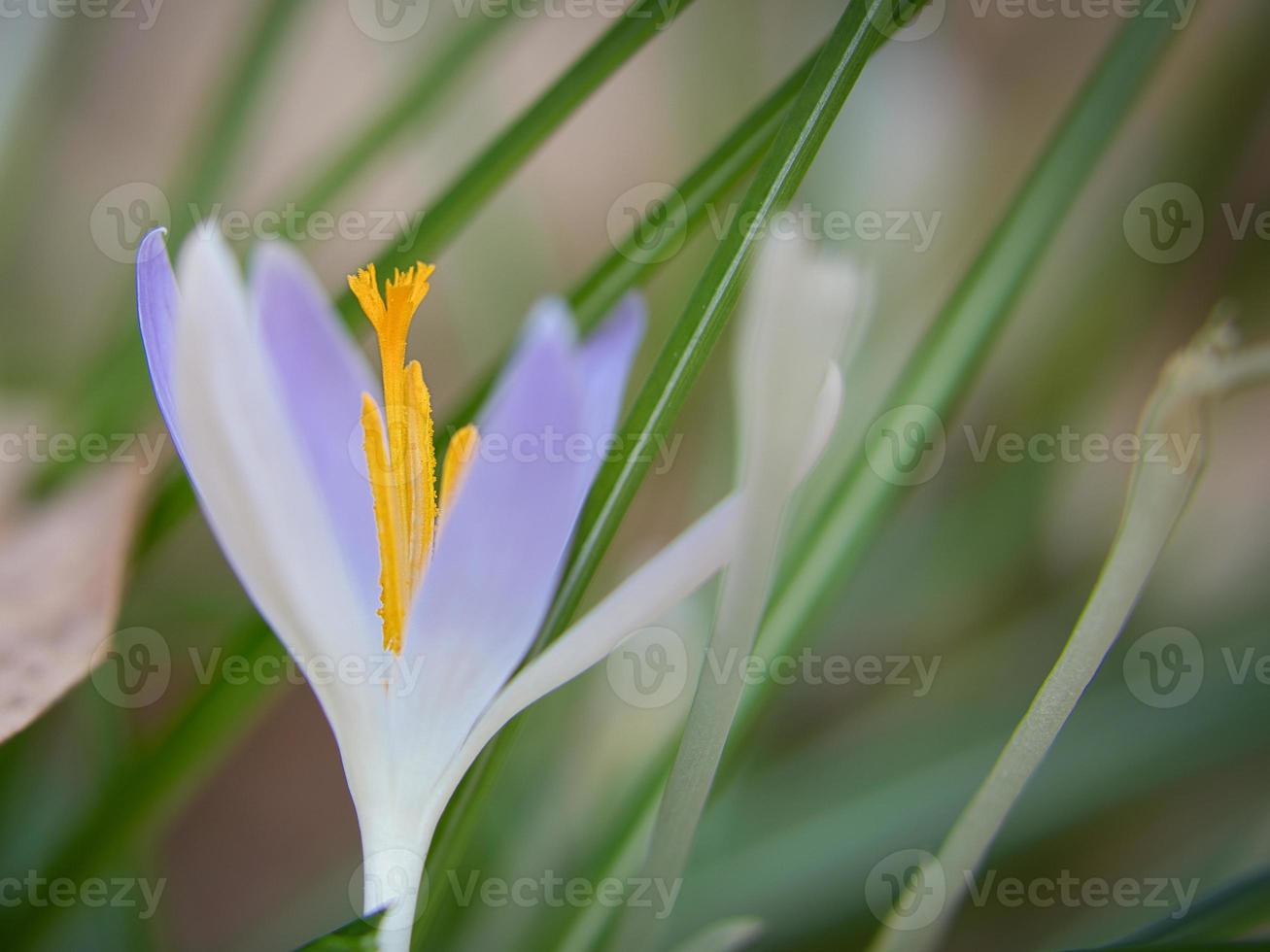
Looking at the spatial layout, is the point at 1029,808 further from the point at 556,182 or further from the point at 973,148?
the point at 556,182

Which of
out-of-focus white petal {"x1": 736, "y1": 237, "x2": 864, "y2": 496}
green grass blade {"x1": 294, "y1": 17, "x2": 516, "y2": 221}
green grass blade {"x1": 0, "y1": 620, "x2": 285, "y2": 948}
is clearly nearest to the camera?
out-of-focus white petal {"x1": 736, "y1": 237, "x2": 864, "y2": 496}

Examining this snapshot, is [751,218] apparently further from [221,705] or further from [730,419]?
[730,419]

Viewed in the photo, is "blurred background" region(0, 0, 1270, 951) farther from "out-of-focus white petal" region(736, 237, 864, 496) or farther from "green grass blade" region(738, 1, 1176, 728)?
"out-of-focus white petal" region(736, 237, 864, 496)

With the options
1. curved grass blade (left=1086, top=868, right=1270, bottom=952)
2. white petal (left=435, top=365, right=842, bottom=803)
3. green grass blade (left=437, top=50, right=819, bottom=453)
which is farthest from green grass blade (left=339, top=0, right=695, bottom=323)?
curved grass blade (left=1086, top=868, right=1270, bottom=952)

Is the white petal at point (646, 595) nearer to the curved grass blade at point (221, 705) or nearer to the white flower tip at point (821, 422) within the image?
the white flower tip at point (821, 422)

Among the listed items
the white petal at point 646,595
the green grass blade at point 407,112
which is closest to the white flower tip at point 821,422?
the white petal at point 646,595

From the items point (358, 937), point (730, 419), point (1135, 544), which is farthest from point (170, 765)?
point (730, 419)
